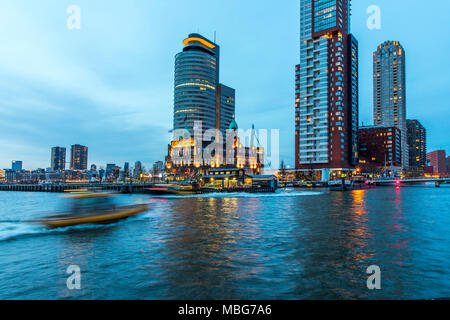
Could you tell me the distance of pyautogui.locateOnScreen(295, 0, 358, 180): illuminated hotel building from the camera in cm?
16025

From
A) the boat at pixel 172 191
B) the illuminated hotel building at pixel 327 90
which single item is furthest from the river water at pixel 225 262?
the illuminated hotel building at pixel 327 90

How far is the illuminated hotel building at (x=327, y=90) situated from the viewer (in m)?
160

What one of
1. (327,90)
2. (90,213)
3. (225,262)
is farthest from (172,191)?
(327,90)

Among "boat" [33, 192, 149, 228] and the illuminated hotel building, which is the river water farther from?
the illuminated hotel building

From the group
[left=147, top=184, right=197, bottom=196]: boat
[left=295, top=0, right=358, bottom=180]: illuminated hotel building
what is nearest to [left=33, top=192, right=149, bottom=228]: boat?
[left=147, top=184, right=197, bottom=196]: boat

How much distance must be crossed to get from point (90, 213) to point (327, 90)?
161240mm

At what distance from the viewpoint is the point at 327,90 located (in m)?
164

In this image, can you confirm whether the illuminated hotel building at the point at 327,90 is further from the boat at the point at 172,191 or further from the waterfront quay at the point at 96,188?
the waterfront quay at the point at 96,188

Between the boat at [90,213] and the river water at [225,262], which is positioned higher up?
the boat at [90,213]

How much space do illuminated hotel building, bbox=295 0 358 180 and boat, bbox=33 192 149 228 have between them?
472 ft

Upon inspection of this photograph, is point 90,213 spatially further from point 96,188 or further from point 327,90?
point 327,90

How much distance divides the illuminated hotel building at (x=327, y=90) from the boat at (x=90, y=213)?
144 m
